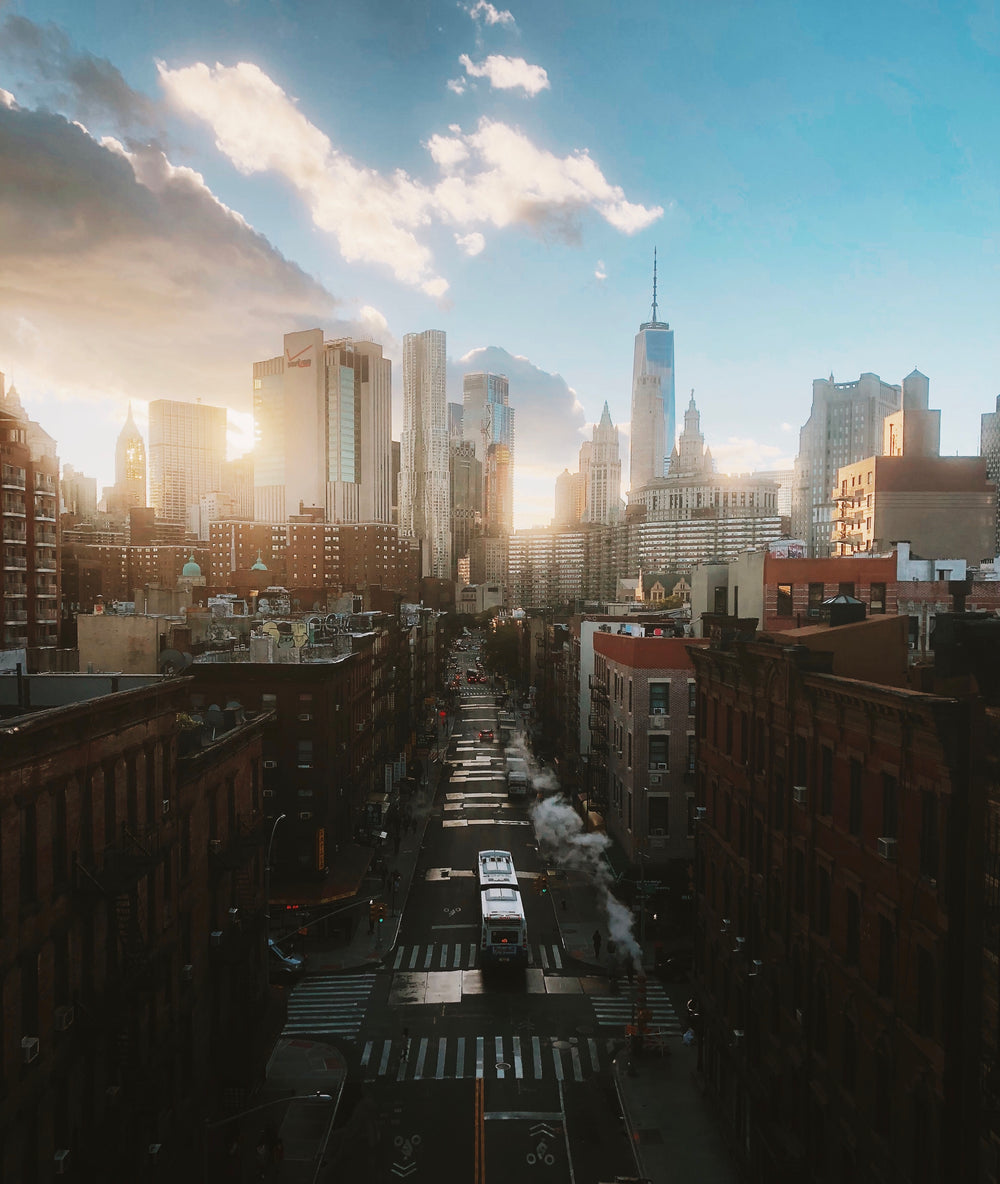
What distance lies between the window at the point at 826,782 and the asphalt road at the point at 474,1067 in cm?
1371

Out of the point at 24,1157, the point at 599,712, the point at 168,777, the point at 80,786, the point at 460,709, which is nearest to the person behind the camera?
the point at 24,1157

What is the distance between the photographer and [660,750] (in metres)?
50.2

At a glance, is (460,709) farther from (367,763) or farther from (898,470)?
(898,470)

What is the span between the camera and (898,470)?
70.4m

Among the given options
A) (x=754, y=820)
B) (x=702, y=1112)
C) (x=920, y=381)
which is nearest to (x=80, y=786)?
(x=754, y=820)

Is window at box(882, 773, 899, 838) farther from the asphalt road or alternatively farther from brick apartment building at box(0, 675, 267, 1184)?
brick apartment building at box(0, 675, 267, 1184)

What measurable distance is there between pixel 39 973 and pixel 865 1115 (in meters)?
17.8

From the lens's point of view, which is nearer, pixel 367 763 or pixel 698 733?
pixel 698 733

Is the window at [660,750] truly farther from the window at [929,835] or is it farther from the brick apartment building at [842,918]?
the window at [929,835]

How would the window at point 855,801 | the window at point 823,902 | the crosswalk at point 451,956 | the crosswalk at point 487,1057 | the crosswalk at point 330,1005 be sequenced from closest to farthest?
the window at point 855,801, the window at point 823,902, the crosswalk at point 487,1057, the crosswalk at point 330,1005, the crosswalk at point 451,956

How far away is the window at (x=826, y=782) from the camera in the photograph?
22.3m

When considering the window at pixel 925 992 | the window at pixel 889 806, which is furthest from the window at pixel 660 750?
the window at pixel 925 992

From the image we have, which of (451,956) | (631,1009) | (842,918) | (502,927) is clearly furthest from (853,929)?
(451,956)

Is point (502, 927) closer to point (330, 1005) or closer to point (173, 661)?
point (330, 1005)
